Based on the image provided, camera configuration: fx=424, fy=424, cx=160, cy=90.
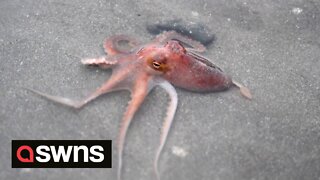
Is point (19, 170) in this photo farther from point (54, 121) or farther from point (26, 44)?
point (26, 44)

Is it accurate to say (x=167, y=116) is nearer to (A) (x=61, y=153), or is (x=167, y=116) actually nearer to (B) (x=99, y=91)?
(B) (x=99, y=91)

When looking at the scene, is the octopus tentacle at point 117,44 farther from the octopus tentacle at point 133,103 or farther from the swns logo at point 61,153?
the swns logo at point 61,153

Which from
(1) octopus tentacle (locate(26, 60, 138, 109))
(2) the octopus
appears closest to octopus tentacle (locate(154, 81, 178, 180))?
(2) the octopus

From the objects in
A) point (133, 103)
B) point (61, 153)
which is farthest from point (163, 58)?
point (61, 153)

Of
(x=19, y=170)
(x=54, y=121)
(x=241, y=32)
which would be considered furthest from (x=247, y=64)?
(x=19, y=170)

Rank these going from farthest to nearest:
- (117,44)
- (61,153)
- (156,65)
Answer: (117,44), (156,65), (61,153)

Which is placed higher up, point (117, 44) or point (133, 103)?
point (117, 44)

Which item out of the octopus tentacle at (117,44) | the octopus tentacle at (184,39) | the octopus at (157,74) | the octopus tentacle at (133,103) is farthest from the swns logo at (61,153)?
the octopus tentacle at (184,39)
